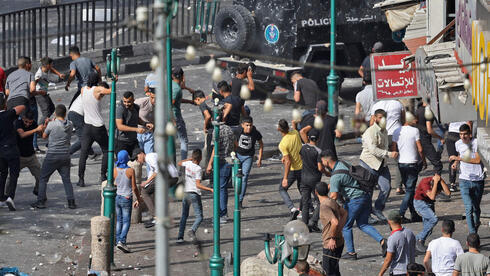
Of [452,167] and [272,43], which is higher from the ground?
[272,43]

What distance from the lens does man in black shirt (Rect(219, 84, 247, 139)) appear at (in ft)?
57.0

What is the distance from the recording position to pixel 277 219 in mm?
16250

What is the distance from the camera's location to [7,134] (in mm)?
16125

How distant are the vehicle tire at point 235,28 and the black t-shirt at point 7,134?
6901 mm

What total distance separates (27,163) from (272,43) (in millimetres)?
7435

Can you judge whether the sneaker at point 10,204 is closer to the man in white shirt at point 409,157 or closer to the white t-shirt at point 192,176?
the white t-shirt at point 192,176

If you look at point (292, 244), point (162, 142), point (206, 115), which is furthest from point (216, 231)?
point (206, 115)

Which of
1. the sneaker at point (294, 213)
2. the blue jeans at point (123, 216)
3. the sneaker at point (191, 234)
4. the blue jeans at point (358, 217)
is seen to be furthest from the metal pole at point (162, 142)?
the sneaker at point (294, 213)

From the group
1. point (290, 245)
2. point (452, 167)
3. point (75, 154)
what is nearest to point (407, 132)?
point (452, 167)

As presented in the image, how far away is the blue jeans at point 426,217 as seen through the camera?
14461mm

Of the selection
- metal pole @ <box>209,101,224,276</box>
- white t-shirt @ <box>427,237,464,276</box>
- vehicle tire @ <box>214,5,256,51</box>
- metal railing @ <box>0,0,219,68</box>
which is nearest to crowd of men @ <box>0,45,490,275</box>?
white t-shirt @ <box>427,237,464,276</box>

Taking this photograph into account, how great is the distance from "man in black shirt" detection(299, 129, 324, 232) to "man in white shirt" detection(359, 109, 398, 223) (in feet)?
2.37

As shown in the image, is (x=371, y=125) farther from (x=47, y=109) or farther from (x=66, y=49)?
(x=66, y=49)

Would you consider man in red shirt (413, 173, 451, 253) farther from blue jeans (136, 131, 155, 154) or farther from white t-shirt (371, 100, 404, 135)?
blue jeans (136, 131, 155, 154)
